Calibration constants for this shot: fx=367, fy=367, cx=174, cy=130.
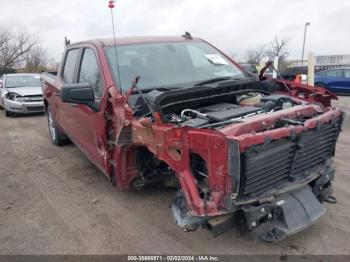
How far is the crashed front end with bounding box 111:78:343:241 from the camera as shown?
2.68m

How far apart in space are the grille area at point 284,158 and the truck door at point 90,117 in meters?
1.84

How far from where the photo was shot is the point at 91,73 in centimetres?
447

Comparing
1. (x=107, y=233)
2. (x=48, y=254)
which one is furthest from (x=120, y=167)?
(x=48, y=254)

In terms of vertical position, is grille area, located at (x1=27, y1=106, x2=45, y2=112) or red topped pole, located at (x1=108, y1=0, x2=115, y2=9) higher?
red topped pole, located at (x1=108, y1=0, x2=115, y2=9)

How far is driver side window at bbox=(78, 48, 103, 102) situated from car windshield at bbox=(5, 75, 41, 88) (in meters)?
8.28

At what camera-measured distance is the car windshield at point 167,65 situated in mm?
3982

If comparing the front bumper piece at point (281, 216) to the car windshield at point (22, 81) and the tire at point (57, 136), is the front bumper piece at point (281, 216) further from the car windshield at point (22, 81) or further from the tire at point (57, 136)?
the car windshield at point (22, 81)

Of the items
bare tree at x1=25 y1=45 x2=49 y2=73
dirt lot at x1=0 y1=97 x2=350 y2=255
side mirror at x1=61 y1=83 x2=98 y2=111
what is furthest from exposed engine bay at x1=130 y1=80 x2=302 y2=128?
bare tree at x1=25 y1=45 x2=49 y2=73

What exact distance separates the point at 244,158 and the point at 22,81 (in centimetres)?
1160

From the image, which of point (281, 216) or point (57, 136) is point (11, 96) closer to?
point (57, 136)

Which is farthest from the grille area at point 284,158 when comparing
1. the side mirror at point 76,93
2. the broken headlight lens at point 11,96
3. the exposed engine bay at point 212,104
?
the broken headlight lens at point 11,96

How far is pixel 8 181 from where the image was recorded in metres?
5.32

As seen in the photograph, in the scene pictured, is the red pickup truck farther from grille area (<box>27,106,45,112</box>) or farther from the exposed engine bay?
grille area (<box>27,106,45,112</box>)

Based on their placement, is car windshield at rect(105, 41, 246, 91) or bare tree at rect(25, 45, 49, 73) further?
bare tree at rect(25, 45, 49, 73)
